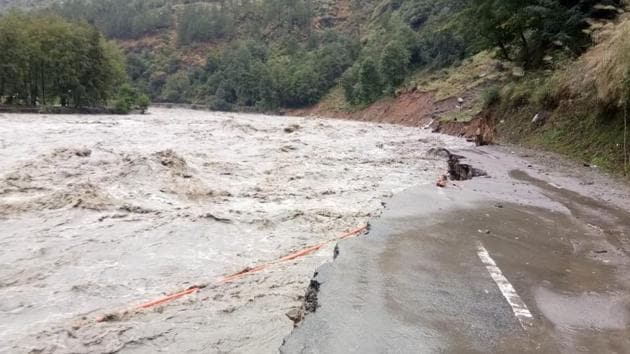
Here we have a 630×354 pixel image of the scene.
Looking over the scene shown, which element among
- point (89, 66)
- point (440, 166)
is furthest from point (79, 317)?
point (89, 66)

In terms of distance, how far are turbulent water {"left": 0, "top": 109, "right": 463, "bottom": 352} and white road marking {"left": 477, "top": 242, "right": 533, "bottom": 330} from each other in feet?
7.24

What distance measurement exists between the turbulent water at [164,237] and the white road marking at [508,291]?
221cm

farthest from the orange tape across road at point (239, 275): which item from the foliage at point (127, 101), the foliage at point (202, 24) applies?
the foliage at point (202, 24)

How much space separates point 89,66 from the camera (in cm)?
6594

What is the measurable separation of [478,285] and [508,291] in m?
0.33

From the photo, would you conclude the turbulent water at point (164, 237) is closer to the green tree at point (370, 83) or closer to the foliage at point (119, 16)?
the green tree at point (370, 83)

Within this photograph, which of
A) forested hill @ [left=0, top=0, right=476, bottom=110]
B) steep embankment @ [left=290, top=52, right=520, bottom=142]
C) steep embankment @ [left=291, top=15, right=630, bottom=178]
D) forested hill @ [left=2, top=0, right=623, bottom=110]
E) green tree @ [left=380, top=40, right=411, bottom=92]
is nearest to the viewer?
steep embankment @ [left=291, top=15, right=630, bottom=178]

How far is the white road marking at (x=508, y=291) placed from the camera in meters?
5.11

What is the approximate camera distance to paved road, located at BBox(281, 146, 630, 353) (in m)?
4.62

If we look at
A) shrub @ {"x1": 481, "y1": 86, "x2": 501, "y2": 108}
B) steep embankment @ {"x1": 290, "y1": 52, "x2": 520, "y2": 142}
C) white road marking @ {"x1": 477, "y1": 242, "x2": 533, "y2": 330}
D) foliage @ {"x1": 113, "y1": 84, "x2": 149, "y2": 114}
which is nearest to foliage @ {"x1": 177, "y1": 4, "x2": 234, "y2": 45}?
foliage @ {"x1": 113, "y1": 84, "x2": 149, "y2": 114}

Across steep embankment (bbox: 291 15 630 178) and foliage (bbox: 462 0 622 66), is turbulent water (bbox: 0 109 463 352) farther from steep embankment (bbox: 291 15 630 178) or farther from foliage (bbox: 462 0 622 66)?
foliage (bbox: 462 0 622 66)

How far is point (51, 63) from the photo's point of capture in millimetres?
62219

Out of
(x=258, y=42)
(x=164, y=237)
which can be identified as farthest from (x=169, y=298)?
(x=258, y=42)

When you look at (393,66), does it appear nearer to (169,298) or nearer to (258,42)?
(169,298)
